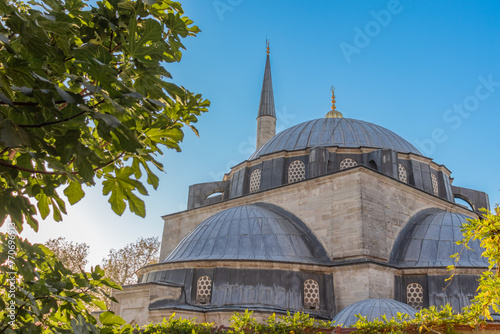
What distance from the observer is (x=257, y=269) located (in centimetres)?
1223

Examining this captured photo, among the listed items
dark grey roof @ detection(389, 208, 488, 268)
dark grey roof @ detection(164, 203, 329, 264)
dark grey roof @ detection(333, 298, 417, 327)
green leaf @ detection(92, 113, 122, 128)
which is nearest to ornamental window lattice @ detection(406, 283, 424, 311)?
dark grey roof @ detection(389, 208, 488, 268)

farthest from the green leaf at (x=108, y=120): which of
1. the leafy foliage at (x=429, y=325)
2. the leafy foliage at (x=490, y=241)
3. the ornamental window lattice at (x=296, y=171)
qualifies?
the ornamental window lattice at (x=296, y=171)

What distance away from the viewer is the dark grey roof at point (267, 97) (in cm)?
2561

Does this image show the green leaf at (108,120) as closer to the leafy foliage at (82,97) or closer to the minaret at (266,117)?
the leafy foliage at (82,97)

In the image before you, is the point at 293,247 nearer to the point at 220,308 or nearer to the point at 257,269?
the point at 257,269

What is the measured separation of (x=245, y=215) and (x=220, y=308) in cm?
359

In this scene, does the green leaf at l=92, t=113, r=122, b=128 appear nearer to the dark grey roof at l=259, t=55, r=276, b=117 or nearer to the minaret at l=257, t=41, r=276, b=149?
the minaret at l=257, t=41, r=276, b=149

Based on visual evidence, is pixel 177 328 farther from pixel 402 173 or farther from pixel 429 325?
pixel 402 173

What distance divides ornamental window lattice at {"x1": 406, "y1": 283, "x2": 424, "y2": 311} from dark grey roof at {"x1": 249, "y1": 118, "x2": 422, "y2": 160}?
619 cm

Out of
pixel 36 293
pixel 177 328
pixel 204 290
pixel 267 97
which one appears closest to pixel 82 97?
pixel 36 293

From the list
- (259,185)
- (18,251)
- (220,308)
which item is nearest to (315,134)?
(259,185)

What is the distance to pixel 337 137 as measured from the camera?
58.9ft

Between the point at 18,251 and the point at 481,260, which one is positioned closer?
the point at 18,251

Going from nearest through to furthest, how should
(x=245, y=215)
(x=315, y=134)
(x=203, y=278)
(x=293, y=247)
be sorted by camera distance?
(x=203, y=278), (x=293, y=247), (x=245, y=215), (x=315, y=134)
